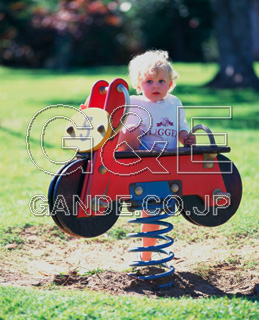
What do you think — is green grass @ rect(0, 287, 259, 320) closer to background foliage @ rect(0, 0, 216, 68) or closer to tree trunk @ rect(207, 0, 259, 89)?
tree trunk @ rect(207, 0, 259, 89)

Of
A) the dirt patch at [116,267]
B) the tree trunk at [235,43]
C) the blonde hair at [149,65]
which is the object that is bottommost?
the dirt patch at [116,267]

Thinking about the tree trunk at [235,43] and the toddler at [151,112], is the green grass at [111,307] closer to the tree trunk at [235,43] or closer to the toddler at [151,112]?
the toddler at [151,112]

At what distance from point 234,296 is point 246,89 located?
13.6 metres

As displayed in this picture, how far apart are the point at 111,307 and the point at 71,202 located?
0.72 m

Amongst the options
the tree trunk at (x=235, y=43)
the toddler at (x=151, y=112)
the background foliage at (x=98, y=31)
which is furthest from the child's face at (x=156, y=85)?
the background foliage at (x=98, y=31)

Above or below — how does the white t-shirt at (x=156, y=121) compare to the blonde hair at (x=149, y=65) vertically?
below

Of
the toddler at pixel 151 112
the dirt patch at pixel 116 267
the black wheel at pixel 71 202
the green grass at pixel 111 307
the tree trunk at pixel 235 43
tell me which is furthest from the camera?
→ the tree trunk at pixel 235 43

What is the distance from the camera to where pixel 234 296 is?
3.62 metres

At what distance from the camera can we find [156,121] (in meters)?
4.16

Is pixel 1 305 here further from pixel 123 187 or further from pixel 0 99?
pixel 0 99

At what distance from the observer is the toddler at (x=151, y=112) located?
4070mm

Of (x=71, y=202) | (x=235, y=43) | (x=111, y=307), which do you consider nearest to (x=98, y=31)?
(x=235, y=43)

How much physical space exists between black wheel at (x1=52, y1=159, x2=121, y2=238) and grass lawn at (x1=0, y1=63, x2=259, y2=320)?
42 cm

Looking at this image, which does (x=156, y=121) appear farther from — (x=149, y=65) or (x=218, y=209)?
(x=218, y=209)
